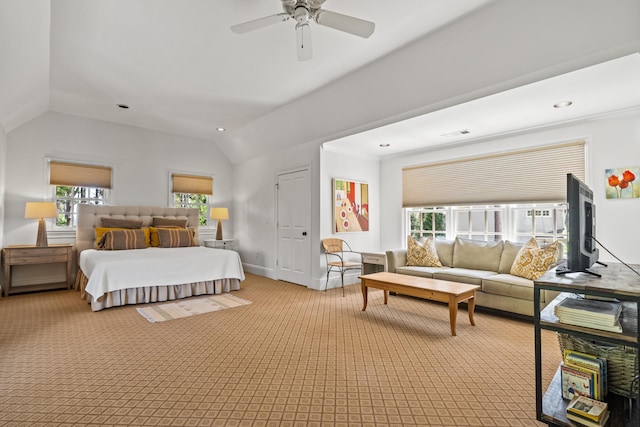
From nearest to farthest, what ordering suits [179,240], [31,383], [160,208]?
[31,383] < [179,240] < [160,208]

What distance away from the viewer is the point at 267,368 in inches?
103

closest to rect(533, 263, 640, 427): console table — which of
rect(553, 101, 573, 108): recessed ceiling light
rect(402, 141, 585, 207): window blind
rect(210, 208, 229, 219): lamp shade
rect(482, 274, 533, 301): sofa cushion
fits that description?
rect(482, 274, 533, 301): sofa cushion

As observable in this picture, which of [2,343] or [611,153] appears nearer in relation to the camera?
[2,343]

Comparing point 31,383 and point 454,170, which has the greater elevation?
point 454,170

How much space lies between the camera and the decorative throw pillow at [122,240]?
520 cm

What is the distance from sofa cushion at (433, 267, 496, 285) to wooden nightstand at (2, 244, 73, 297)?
18.9 feet

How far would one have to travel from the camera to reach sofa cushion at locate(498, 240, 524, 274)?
14.5ft

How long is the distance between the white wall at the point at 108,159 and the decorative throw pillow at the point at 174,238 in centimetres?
130

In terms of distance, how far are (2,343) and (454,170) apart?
605 centimetres

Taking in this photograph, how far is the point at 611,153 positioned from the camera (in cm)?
389

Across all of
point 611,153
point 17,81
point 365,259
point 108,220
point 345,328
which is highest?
point 17,81

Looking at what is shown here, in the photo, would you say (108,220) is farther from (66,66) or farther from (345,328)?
(345,328)

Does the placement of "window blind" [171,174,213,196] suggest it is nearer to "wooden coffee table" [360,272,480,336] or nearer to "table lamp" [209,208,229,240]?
"table lamp" [209,208,229,240]

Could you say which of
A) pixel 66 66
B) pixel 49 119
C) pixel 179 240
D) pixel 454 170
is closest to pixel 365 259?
pixel 454 170
